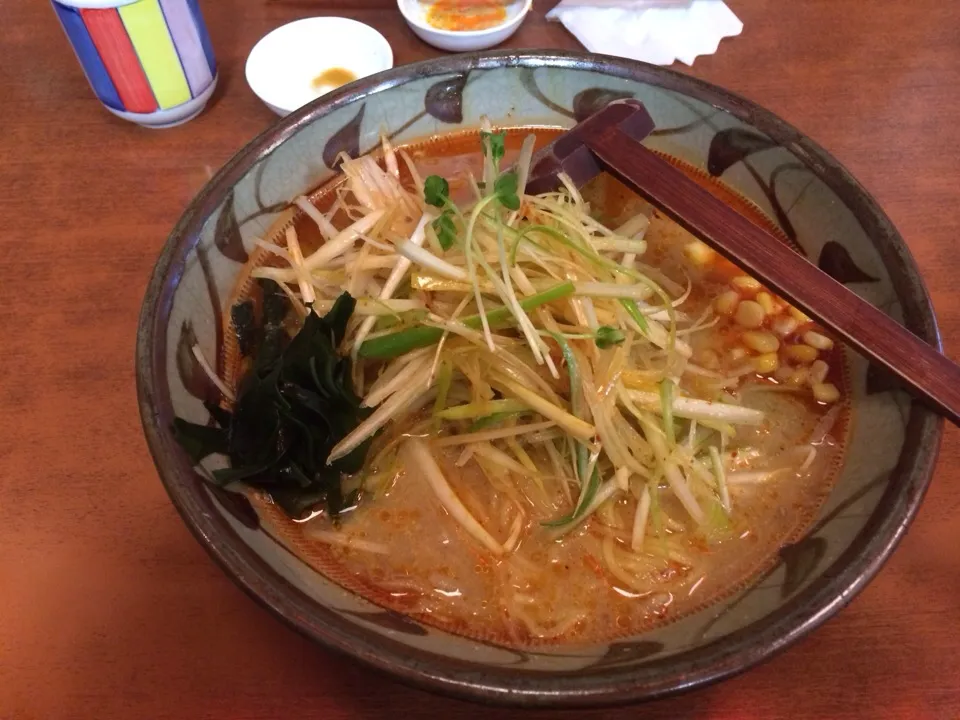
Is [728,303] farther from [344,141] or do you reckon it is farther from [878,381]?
[344,141]

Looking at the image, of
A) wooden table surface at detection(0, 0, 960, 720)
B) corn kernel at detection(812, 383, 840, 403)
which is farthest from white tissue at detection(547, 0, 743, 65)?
corn kernel at detection(812, 383, 840, 403)

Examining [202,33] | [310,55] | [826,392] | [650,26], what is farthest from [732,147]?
[202,33]

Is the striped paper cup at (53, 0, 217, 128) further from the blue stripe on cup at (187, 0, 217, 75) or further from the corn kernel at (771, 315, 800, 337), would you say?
the corn kernel at (771, 315, 800, 337)

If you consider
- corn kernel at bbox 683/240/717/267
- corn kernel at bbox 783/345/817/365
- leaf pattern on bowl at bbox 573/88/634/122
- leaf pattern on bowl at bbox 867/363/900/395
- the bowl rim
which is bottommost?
corn kernel at bbox 783/345/817/365

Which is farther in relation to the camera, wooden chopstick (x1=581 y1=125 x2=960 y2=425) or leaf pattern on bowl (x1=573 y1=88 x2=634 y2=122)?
leaf pattern on bowl (x1=573 y1=88 x2=634 y2=122)

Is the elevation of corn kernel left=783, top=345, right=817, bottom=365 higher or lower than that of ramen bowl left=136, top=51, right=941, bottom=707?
lower

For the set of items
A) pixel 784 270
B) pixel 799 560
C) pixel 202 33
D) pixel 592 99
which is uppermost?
pixel 202 33
